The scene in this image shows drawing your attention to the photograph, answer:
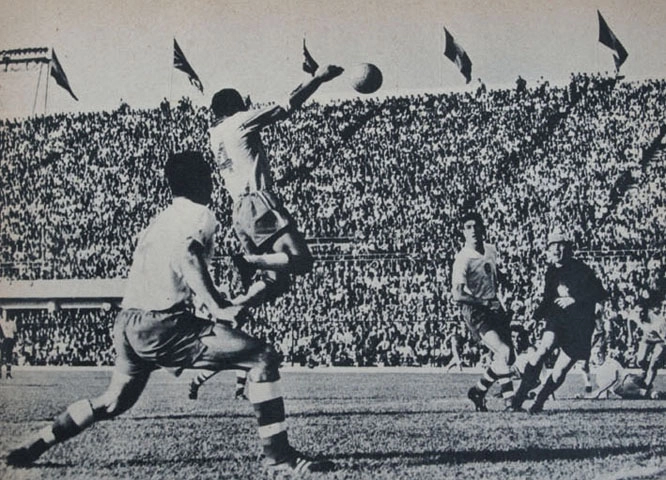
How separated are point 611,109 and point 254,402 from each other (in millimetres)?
3124

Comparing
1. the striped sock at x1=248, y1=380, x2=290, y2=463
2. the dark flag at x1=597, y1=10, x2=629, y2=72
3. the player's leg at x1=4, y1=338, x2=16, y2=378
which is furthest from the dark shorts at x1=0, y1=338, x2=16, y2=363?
the dark flag at x1=597, y1=10, x2=629, y2=72

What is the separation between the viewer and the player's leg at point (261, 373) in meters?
3.27

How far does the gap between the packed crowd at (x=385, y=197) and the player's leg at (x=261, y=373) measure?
95cm

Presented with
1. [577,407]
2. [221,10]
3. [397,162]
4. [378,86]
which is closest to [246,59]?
[221,10]

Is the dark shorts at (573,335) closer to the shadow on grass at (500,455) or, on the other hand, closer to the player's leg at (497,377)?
the player's leg at (497,377)

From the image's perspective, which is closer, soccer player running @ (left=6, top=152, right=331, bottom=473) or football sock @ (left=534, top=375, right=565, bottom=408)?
soccer player running @ (left=6, top=152, right=331, bottom=473)

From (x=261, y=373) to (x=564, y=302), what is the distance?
206 centimetres

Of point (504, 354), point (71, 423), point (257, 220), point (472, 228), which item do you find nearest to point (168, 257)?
point (257, 220)

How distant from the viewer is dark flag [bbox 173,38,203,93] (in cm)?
464

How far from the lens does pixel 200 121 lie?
4.59 metres

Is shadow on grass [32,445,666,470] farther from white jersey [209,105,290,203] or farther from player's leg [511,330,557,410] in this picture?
white jersey [209,105,290,203]

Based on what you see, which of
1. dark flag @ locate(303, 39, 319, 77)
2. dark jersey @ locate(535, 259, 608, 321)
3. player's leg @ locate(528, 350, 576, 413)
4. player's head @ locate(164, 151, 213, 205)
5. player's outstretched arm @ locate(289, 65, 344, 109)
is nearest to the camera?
player's head @ locate(164, 151, 213, 205)

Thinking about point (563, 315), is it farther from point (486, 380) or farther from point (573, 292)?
point (486, 380)

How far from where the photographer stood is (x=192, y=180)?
12.8ft
